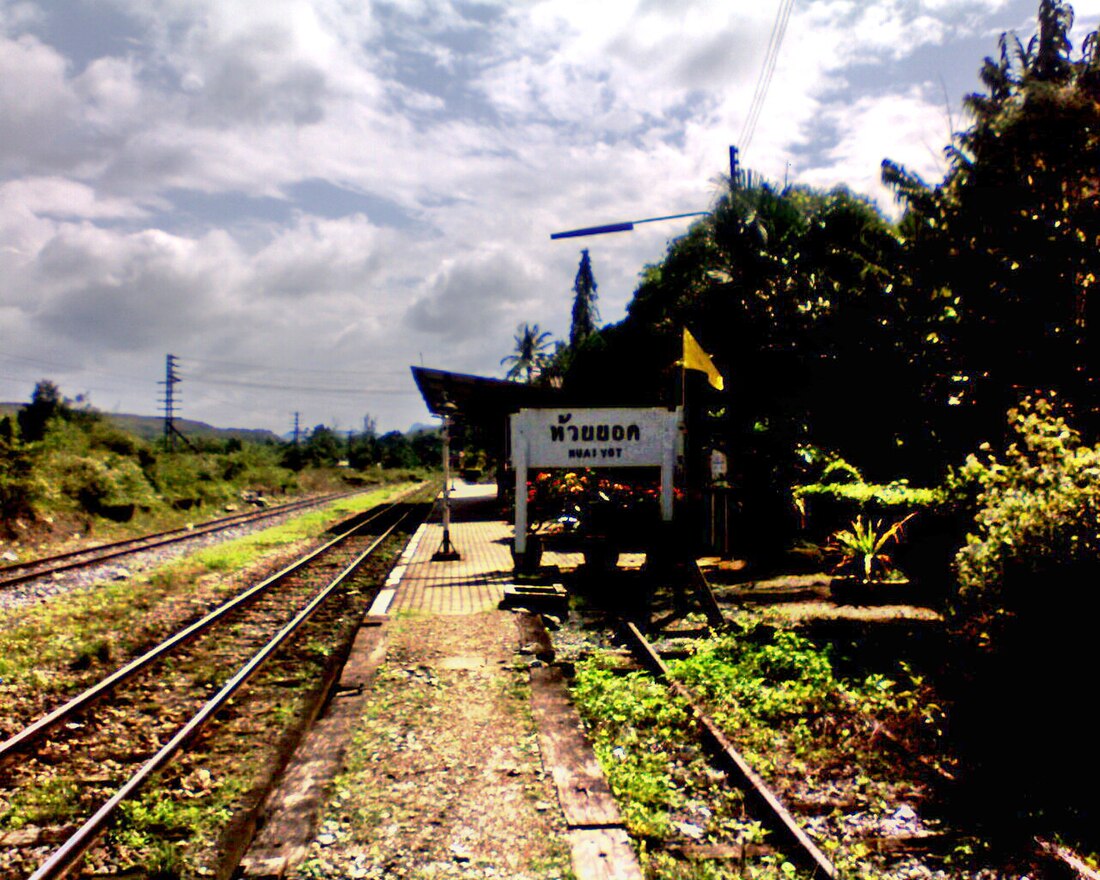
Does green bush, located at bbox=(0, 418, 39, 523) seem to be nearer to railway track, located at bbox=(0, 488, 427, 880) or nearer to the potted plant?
railway track, located at bbox=(0, 488, 427, 880)

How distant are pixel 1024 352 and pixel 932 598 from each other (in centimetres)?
316

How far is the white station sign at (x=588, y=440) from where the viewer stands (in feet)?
34.8

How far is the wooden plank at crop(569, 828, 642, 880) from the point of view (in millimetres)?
3674

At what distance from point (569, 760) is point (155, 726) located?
135 inches

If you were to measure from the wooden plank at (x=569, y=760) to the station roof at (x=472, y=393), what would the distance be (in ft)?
30.0

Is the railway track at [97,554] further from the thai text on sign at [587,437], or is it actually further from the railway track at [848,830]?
the railway track at [848,830]

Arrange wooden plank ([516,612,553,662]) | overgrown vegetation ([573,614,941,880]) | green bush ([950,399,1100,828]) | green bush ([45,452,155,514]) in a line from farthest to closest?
green bush ([45,452,155,514])
wooden plank ([516,612,553,662])
green bush ([950,399,1100,828])
overgrown vegetation ([573,614,941,880])

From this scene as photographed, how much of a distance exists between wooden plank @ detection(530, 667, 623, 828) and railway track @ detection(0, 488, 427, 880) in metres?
1.94

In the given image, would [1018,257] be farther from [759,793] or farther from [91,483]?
[91,483]

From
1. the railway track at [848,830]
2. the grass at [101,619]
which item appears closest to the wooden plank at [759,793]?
the railway track at [848,830]

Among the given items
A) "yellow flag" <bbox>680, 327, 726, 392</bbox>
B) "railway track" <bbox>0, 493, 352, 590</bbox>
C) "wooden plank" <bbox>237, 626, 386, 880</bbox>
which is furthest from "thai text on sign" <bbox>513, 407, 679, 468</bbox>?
"railway track" <bbox>0, 493, 352, 590</bbox>

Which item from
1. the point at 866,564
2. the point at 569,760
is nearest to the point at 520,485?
the point at 866,564

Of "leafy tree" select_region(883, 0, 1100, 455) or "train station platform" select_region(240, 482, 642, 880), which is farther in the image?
"leafy tree" select_region(883, 0, 1100, 455)

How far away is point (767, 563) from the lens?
43.4ft
